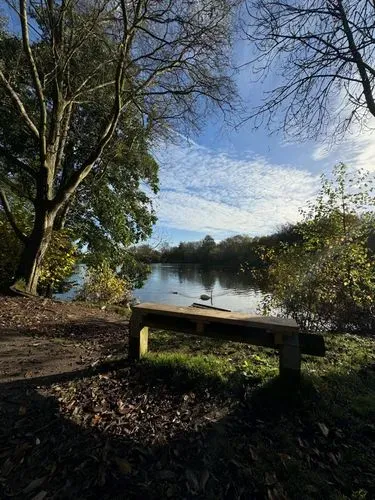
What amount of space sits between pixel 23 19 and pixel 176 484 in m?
7.57

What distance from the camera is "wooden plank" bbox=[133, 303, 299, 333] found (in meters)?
2.76

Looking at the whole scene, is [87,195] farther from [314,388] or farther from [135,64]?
[314,388]

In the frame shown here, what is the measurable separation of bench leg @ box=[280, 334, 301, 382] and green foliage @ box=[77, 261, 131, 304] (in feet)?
27.1

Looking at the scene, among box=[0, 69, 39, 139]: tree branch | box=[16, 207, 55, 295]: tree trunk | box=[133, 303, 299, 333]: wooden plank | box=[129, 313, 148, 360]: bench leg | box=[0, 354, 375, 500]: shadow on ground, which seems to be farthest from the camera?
box=[16, 207, 55, 295]: tree trunk

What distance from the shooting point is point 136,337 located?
137 inches

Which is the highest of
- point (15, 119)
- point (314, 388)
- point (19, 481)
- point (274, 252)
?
point (15, 119)

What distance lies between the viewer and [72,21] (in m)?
6.90

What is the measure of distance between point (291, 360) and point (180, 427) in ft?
3.44

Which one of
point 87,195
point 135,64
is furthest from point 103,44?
point 87,195

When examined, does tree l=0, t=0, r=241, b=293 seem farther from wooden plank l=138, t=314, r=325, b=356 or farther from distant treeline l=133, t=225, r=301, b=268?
distant treeline l=133, t=225, r=301, b=268

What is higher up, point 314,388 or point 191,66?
point 191,66

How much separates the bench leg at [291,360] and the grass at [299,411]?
113 mm

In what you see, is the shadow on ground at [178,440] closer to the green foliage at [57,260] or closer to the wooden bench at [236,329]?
the wooden bench at [236,329]

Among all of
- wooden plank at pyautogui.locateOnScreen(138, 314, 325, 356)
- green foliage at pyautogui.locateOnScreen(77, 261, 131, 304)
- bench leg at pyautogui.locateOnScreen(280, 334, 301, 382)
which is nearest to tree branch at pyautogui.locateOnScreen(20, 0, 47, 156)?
green foliage at pyautogui.locateOnScreen(77, 261, 131, 304)
